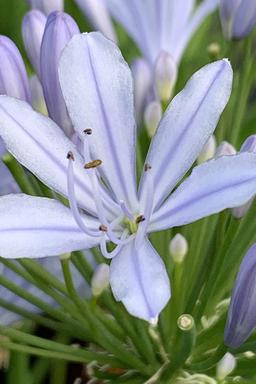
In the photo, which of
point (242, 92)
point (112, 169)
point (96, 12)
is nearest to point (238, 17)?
point (242, 92)

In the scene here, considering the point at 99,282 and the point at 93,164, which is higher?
the point at 93,164

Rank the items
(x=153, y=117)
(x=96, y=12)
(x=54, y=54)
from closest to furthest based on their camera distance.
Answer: (x=54, y=54), (x=153, y=117), (x=96, y=12)

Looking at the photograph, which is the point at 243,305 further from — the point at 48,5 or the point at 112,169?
the point at 48,5

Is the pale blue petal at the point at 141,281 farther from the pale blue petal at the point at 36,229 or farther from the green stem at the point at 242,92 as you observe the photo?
the green stem at the point at 242,92

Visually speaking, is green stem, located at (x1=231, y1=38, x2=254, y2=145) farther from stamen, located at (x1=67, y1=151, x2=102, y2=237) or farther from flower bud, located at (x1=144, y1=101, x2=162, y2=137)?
stamen, located at (x1=67, y1=151, x2=102, y2=237)

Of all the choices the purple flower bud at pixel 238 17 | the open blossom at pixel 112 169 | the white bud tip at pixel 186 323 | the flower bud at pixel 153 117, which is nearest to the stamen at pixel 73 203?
the open blossom at pixel 112 169

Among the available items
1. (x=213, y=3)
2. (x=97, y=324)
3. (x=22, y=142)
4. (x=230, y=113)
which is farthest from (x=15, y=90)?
(x=213, y=3)
